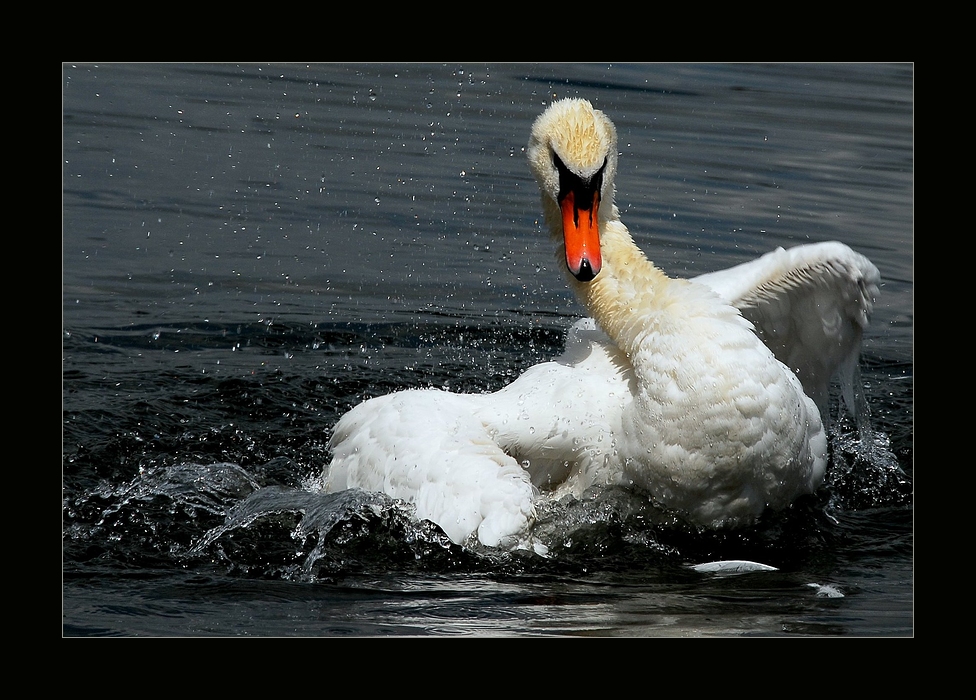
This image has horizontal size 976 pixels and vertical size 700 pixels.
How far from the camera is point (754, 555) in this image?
5.88m

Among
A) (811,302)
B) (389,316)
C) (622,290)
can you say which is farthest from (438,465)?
(389,316)

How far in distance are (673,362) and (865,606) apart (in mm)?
1397

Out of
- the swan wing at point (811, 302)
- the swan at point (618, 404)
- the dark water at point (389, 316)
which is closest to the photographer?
the dark water at point (389, 316)

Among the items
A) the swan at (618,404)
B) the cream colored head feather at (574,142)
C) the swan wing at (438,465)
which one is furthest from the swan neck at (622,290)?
the swan wing at (438,465)

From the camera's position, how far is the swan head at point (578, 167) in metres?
5.89

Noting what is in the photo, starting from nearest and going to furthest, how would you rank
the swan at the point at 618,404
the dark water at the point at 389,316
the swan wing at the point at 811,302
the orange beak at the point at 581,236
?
the dark water at the point at 389,316 → the swan at the point at 618,404 → the orange beak at the point at 581,236 → the swan wing at the point at 811,302

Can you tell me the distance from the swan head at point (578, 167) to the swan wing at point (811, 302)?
844mm

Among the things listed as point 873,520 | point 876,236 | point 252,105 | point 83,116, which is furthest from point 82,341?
point 876,236

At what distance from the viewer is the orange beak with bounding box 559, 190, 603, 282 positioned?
5.88m

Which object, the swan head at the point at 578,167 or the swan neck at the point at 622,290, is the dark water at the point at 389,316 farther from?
the swan head at the point at 578,167

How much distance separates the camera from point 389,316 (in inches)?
387

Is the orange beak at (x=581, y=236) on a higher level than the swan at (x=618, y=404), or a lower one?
higher

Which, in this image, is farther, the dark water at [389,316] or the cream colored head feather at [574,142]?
the cream colored head feather at [574,142]

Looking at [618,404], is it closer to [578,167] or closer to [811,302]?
[578,167]
